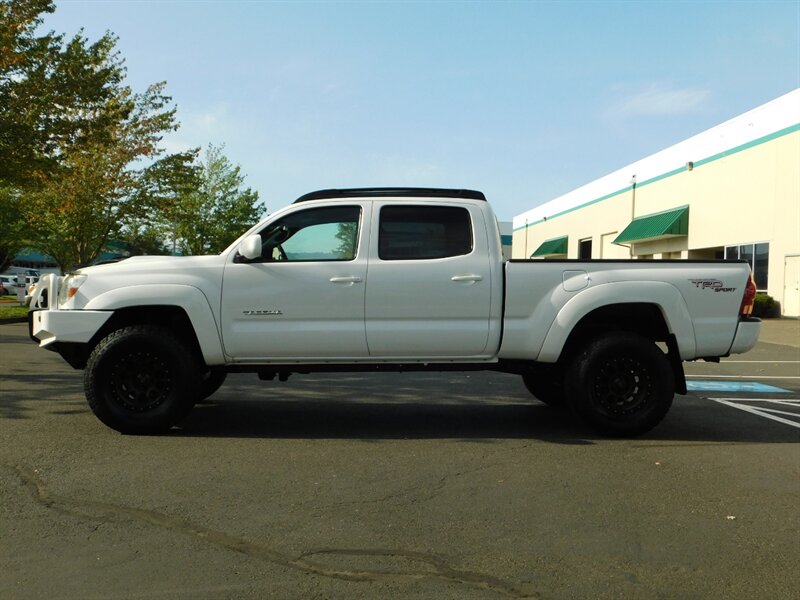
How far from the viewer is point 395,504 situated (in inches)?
190

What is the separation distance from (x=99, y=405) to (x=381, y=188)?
3.14 m

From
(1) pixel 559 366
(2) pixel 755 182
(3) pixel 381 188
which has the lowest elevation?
(1) pixel 559 366

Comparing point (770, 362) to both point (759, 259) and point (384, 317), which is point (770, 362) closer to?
point (384, 317)

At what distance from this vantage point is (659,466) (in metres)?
5.91

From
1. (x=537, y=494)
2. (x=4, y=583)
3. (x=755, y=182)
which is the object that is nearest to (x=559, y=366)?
(x=537, y=494)

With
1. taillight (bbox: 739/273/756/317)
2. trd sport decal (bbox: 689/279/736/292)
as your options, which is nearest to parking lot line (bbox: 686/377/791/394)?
taillight (bbox: 739/273/756/317)

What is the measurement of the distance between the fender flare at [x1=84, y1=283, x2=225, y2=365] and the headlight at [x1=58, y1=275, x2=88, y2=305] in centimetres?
19

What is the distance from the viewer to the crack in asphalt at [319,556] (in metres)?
3.63

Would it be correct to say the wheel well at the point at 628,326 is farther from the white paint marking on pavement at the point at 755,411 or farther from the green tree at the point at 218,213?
the green tree at the point at 218,213

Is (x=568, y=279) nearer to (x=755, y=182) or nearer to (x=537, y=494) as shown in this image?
(x=537, y=494)

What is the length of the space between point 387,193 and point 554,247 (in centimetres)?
4727

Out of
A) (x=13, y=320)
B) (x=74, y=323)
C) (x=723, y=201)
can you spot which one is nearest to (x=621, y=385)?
(x=74, y=323)

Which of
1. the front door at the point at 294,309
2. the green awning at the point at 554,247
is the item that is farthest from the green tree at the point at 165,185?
the green awning at the point at 554,247

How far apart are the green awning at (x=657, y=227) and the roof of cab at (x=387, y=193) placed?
27.9m
